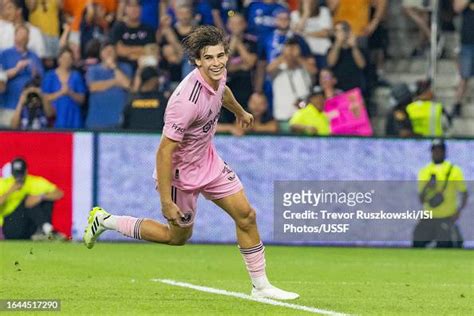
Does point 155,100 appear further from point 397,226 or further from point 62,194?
point 397,226

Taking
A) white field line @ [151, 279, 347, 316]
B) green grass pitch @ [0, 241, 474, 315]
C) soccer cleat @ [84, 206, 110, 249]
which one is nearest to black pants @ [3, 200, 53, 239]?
green grass pitch @ [0, 241, 474, 315]

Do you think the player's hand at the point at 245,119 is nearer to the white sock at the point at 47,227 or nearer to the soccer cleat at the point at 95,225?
the soccer cleat at the point at 95,225

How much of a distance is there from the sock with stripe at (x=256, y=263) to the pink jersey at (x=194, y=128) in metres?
0.64

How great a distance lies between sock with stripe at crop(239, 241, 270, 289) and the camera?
415 inches

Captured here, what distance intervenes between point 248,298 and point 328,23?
10350 mm

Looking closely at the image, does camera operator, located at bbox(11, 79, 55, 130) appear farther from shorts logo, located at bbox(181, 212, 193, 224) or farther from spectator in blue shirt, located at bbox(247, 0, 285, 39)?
shorts logo, located at bbox(181, 212, 193, 224)

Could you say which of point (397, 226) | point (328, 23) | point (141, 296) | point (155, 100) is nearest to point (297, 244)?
point (397, 226)

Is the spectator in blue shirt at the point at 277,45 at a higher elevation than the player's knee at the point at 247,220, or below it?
higher

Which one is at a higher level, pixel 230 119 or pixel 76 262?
pixel 230 119

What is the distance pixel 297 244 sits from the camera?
17.6 metres

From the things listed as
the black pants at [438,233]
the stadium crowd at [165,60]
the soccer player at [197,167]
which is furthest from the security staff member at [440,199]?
the soccer player at [197,167]

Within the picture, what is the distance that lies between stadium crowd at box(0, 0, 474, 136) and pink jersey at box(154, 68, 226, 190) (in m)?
8.27

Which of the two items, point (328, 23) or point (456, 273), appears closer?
point (456, 273)

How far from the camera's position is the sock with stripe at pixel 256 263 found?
1054 cm
